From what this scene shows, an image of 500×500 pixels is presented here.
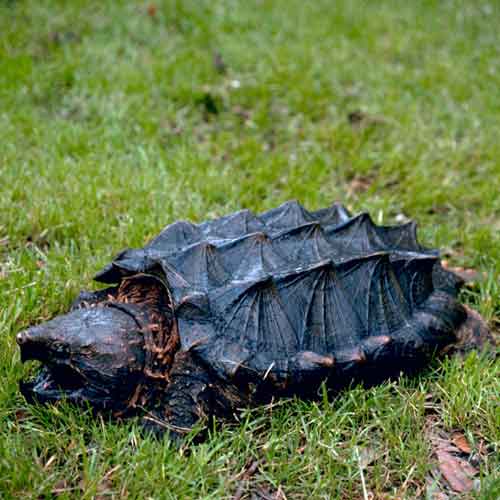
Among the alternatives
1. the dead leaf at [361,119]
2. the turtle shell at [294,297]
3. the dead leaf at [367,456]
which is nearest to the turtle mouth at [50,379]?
the turtle shell at [294,297]

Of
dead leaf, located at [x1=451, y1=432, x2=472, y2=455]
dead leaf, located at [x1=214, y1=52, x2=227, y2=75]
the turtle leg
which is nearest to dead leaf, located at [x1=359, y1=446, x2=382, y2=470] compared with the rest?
dead leaf, located at [x1=451, y1=432, x2=472, y2=455]

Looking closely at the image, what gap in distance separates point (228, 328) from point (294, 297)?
0.29m

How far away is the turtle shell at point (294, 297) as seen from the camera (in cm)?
234

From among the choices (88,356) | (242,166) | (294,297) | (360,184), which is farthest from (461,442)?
(242,166)

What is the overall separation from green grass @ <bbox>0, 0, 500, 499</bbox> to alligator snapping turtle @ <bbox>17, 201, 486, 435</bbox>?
0.12 meters

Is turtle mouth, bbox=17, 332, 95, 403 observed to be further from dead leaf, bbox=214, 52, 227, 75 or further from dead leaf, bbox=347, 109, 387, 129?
dead leaf, bbox=214, 52, 227, 75

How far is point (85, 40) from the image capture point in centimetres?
557

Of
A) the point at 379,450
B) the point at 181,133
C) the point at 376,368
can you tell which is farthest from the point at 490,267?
the point at 181,133

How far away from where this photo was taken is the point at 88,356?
86.4 inches

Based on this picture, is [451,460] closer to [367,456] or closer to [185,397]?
[367,456]

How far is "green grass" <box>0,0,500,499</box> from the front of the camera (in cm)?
226

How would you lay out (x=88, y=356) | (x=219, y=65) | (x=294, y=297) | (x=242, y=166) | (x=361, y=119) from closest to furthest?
(x=88, y=356) < (x=294, y=297) < (x=242, y=166) < (x=361, y=119) < (x=219, y=65)

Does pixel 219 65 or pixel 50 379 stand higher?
pixel 219 65

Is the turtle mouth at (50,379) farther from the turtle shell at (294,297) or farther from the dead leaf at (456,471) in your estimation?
the dead leaf at (456,471)
